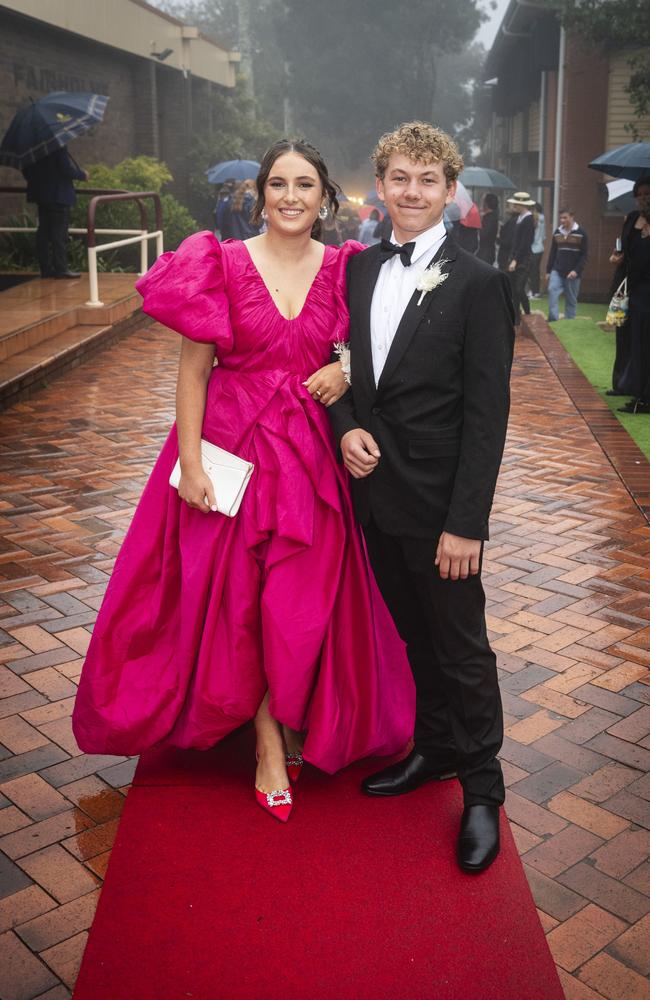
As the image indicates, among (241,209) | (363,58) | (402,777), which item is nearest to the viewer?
(402,777)

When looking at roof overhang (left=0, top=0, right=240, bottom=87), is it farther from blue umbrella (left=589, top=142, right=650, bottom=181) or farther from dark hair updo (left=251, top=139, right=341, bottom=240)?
dark hair updo (left=251, top=139, right=341, bottom=240)

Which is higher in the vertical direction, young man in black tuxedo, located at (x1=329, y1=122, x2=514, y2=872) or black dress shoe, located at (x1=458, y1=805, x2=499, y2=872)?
Result: young man in black tuxedo, located at (x1=329, y1=122, x2=514, y2=872)

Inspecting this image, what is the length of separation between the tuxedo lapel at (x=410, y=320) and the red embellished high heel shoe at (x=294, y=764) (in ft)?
4.00

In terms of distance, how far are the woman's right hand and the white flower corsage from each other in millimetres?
467

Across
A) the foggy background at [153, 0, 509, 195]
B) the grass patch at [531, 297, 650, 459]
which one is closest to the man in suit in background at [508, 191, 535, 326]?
the grass patch at [531, 297, 650, 459]

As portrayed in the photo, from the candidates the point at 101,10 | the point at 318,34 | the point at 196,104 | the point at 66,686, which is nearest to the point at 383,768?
the point at 66,686

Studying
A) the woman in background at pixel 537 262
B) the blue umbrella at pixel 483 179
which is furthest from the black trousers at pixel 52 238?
the blue umbrella at pixel 483 179

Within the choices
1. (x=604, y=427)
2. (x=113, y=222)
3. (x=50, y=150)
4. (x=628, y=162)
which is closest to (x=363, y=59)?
(x=113, y=222)

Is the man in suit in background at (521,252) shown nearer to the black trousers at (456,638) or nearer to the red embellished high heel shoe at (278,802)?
the black trousers at (456,638)

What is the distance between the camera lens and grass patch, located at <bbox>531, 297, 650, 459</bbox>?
26.2 ft

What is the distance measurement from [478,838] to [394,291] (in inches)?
56.2

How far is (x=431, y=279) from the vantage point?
2533mm

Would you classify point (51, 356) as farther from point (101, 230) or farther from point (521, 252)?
point (521, 252)

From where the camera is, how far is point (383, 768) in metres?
3.13
